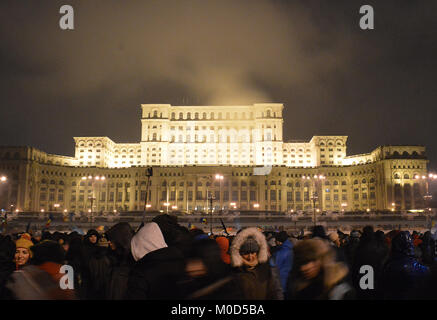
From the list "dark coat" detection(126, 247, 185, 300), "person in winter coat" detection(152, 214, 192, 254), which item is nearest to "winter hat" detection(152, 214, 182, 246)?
"person in winter coat" detection(152, 214, 192, 254)

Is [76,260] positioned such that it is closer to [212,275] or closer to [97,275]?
[97,275]

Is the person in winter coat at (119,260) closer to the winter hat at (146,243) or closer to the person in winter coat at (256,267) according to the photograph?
the winter hat at (146,243)

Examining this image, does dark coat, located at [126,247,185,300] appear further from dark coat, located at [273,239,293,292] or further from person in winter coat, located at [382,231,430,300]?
person in winter coat, located at [382,231,430,300]

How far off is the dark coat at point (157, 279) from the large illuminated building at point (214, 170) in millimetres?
93957

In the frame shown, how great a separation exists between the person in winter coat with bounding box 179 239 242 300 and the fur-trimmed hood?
20 cm

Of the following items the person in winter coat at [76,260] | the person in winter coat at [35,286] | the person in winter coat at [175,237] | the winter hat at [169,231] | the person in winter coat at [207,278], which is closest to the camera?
the person in winter coat at [207,278]

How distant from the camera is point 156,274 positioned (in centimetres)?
468

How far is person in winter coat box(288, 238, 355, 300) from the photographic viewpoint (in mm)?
4516

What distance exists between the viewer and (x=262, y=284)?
186 inches

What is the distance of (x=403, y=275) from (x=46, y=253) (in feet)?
17.6

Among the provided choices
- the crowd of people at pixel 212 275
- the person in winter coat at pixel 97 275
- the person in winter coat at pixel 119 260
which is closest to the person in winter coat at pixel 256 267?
the crowd of people at pixel 212 275

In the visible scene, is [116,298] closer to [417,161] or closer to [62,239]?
[62,239]

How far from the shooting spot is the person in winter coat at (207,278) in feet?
13.7
